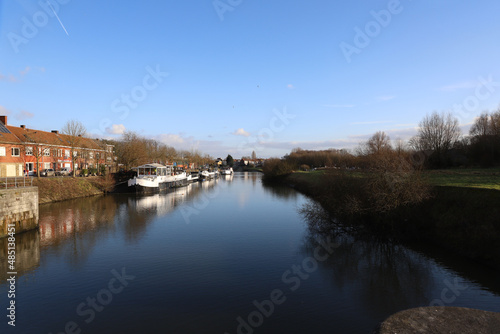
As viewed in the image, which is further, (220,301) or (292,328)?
(220,301)

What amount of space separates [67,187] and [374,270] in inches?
1506

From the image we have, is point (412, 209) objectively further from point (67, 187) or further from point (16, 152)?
point (16, 152)

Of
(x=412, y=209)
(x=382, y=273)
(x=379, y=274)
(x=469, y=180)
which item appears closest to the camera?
(x=379, y=274)

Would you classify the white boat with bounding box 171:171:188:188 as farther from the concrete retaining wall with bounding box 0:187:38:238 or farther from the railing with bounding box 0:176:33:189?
the concrete retaining wall with bounding box 0:187:38:238

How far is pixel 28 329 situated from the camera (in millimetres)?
8961

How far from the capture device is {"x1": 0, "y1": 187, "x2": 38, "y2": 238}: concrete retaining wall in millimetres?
17859

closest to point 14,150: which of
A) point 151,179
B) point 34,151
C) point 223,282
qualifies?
point 34,151

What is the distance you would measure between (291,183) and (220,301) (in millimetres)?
53547

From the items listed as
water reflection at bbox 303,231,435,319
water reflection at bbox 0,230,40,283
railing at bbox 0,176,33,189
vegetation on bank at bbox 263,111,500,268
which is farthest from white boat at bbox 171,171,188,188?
water reflection at bbox 303,231,435,319

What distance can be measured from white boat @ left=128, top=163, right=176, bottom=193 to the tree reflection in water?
110 feet

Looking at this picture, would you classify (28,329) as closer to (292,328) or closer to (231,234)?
(292,328)

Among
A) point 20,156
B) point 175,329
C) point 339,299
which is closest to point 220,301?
point 175,329

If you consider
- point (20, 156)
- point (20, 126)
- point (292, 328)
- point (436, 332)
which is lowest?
→ point (292, 328)

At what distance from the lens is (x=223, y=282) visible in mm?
12391
